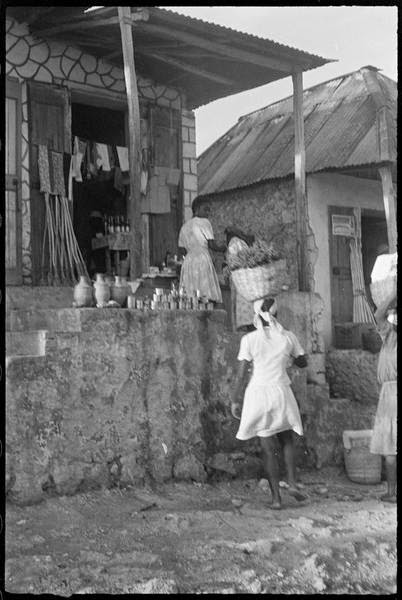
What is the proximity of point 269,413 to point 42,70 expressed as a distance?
5.40 meters

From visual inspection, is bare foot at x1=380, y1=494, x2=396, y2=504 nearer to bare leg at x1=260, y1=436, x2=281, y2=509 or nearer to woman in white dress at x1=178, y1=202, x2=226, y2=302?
bare leg at x1=260, y1=436, x2=281, y2=509

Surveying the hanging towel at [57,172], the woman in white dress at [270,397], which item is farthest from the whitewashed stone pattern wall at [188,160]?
the woman in white dress at [270,397]

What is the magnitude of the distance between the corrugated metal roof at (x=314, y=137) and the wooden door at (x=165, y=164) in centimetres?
222

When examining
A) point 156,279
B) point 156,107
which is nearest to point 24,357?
point 156,279

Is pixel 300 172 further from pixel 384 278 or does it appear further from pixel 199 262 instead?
pixel 384 278

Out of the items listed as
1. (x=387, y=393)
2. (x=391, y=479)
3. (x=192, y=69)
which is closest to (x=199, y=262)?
(x=192, y=69)

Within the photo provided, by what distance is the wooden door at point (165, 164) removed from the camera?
9836 mm

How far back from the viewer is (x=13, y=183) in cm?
830

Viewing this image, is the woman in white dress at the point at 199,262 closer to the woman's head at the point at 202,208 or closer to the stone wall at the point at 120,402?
the stone wall at the point at 120,402

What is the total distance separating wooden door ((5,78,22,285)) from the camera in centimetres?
828

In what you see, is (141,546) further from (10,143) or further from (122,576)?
(10,143)

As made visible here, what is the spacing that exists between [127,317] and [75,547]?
2.25 meters

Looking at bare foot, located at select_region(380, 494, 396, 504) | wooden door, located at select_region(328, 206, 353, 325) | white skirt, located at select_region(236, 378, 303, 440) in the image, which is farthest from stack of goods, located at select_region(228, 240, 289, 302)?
wooden door, located at select_region(328, 206, 353, 325)

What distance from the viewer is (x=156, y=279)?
838 centimetres
